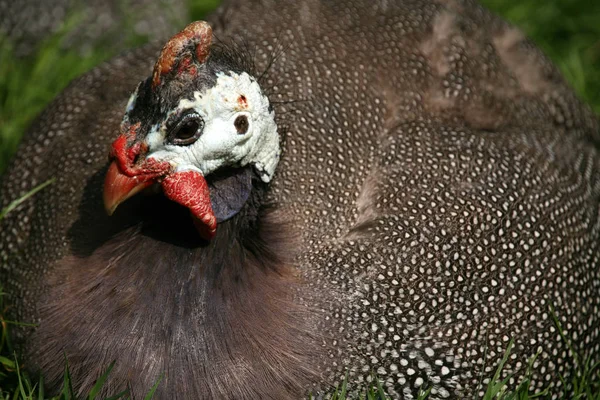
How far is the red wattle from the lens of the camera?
2721 millimetres

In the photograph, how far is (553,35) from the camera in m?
5.89

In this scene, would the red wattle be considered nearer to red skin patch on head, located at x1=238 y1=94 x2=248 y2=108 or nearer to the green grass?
red skin patch on head, located at x1=238 y1=94 x2=248 y2=108

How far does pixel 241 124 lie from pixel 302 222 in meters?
0.51

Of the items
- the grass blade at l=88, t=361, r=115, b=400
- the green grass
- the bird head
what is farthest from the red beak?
the green grass

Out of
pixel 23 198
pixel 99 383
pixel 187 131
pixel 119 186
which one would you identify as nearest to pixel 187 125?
pixel 187 131

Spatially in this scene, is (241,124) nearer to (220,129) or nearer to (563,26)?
(220,129)

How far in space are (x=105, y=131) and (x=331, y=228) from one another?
38.1 inches

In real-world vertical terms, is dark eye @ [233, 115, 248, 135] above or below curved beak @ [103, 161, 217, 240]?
above

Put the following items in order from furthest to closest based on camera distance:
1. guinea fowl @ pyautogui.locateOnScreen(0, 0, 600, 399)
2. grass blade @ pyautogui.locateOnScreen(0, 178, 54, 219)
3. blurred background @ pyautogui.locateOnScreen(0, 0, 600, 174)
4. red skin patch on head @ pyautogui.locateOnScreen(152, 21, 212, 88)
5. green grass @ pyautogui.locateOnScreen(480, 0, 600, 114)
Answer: green grass @ pyautogui.locateOnScreen(480, 0, 600, 114), blurred background @ pyautogui.locateOnScreen(0, 0, 600, 174), grass blade @ pyautogui.locateOnScreen(0, 178, 54, 219), guinea fowl @ pyautogui.locateOnScreen(0, 0, 600, 399), red skin patch on head @ pyautogui.locateOnScreen(152, 21, 212, 88)

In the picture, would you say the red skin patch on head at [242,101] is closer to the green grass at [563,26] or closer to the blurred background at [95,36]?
the blurred background at [95,36]

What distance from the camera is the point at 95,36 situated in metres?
5.24

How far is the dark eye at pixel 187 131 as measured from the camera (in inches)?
105

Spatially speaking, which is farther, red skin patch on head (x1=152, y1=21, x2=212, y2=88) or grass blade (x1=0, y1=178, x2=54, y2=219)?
grass blade (x1=0, y1=178, x2=54, y2=219)

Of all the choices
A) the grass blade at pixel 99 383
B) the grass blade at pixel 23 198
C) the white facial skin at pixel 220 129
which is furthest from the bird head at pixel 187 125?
the grass blade at pixel 23 198
